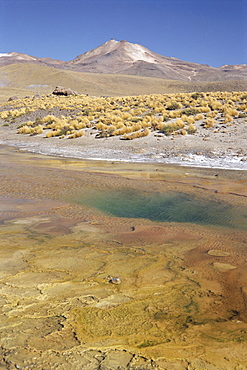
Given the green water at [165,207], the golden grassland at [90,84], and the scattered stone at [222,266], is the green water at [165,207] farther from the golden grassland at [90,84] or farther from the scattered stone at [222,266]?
the golden grassland at [90,84]

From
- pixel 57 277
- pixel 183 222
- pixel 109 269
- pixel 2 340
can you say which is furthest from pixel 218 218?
pixel 2 340

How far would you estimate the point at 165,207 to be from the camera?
7.57 meters

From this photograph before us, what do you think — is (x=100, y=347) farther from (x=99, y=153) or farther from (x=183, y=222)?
(x=99, y=153)

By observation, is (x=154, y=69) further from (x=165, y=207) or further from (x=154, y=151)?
(x=165, y=207)

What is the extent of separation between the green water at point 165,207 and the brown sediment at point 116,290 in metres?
0.34

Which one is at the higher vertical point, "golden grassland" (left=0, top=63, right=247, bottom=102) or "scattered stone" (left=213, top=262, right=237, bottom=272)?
"golden grassland" (left=0, top=63, right=247, bottom=102)

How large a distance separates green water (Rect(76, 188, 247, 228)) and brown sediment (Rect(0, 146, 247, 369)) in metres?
0.34

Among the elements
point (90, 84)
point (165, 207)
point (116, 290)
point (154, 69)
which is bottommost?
point (116, 290)

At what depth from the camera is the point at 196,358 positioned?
2.69 meters

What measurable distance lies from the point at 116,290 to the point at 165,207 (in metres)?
3.95

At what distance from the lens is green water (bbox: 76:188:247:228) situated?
6754 mm

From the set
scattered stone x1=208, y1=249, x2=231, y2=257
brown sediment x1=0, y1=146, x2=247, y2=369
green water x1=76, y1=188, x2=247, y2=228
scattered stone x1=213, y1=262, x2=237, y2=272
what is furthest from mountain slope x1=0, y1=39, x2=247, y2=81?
scattered stone x1=213, y1=262, x2=237, y2=272

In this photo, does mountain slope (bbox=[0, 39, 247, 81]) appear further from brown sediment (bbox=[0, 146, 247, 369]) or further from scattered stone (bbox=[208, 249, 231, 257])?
scattered stone (bbox=[208, 249, 231, 257])

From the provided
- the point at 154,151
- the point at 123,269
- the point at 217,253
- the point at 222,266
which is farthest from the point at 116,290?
the point at 154,151
